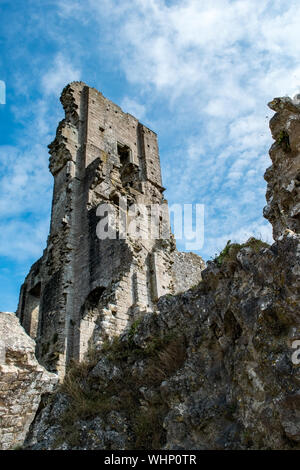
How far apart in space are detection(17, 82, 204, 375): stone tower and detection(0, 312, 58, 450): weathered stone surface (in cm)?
246

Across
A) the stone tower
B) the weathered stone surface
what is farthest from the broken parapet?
the stone tower

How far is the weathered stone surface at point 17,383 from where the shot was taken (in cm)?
670

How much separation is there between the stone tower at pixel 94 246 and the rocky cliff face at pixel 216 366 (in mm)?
2624

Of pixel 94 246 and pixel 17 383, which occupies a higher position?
pixel 94 246

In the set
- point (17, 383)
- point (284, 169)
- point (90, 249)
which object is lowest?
point (17, 383)

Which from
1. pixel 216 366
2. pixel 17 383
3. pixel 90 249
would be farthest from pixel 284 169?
pixel 90 249

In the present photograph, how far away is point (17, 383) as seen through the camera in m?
6.96

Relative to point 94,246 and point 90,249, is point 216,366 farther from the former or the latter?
point 90,249

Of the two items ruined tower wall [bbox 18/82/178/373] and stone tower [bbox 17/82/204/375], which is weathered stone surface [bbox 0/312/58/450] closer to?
stone tower [bbox 17/82/204/375]

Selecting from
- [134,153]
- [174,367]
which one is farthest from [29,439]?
[134,153]

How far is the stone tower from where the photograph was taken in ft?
38.6

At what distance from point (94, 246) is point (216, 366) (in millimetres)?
8139

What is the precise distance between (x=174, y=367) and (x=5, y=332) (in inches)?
119
